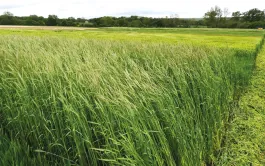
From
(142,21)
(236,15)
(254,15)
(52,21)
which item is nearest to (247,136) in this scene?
(52,21)

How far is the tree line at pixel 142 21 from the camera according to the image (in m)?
49.0

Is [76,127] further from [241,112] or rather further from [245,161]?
[241,112]

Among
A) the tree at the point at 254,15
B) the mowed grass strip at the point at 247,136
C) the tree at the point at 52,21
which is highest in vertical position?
the tree at the point at 254,15

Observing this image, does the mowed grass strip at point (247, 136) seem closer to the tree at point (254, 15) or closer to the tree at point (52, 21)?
the tree at point (52, 21)

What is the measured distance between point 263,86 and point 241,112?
198cm

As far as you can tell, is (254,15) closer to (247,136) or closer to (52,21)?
(52,21)

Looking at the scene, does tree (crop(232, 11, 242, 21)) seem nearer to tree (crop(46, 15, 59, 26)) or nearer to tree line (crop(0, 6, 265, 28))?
tree line (crop(0, 6, 265, 28))

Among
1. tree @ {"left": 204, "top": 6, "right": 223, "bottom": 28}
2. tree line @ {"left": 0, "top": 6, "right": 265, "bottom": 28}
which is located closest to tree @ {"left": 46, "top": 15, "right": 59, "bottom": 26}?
tree line @ {"left": 0, "top": 6, "right": 265, "bottom": 28}

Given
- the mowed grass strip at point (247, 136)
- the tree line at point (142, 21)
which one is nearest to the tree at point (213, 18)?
the tree line at point (142, 21)

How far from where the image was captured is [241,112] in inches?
143

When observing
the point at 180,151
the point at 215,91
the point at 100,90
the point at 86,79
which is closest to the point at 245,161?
the point at 180,151

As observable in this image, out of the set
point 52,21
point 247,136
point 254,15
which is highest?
point 254,15

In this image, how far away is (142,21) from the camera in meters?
64.4

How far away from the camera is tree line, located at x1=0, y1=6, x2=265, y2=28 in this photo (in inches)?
1930
